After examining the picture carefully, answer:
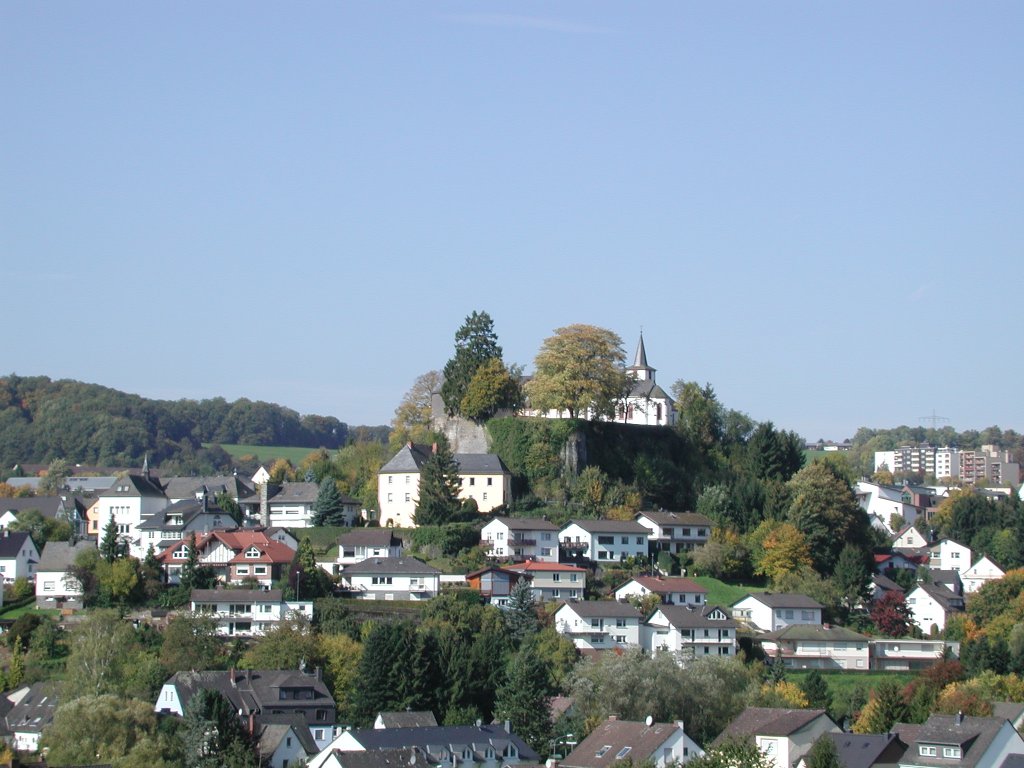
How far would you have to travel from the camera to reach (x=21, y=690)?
60.2 metres

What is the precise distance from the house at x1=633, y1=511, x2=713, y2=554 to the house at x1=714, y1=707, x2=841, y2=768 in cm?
2385

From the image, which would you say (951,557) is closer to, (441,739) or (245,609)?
(245,609)

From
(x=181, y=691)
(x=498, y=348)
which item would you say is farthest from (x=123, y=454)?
(x=181, y=691)

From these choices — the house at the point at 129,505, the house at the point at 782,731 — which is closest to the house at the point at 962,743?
the house at the point at 782,731

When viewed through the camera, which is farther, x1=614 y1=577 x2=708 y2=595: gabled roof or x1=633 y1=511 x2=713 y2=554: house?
x1=633 y1=511 x2=713 y2=554: house

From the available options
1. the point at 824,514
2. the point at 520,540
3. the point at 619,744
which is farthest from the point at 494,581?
the point at 619,744

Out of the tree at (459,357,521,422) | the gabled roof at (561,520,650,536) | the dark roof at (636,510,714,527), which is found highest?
the tree at (459,357,521,422)

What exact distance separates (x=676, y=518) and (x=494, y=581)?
1208 centimetres

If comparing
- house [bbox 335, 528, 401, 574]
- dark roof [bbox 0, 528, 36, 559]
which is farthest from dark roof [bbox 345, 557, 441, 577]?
dark roof [bbox 0, 528, 36, 559]

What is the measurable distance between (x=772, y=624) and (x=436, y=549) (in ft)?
48.7

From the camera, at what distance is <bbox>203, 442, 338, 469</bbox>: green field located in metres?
163

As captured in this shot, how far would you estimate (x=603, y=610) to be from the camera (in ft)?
223

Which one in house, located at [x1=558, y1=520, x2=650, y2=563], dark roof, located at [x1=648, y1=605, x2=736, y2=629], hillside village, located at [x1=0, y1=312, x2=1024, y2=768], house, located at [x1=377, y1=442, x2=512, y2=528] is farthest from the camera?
house, located at [x1=377, y1=442, x2=512, y2=528]

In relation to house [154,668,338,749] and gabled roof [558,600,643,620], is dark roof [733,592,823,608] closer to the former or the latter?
gabled roof [558,600,643,620]
